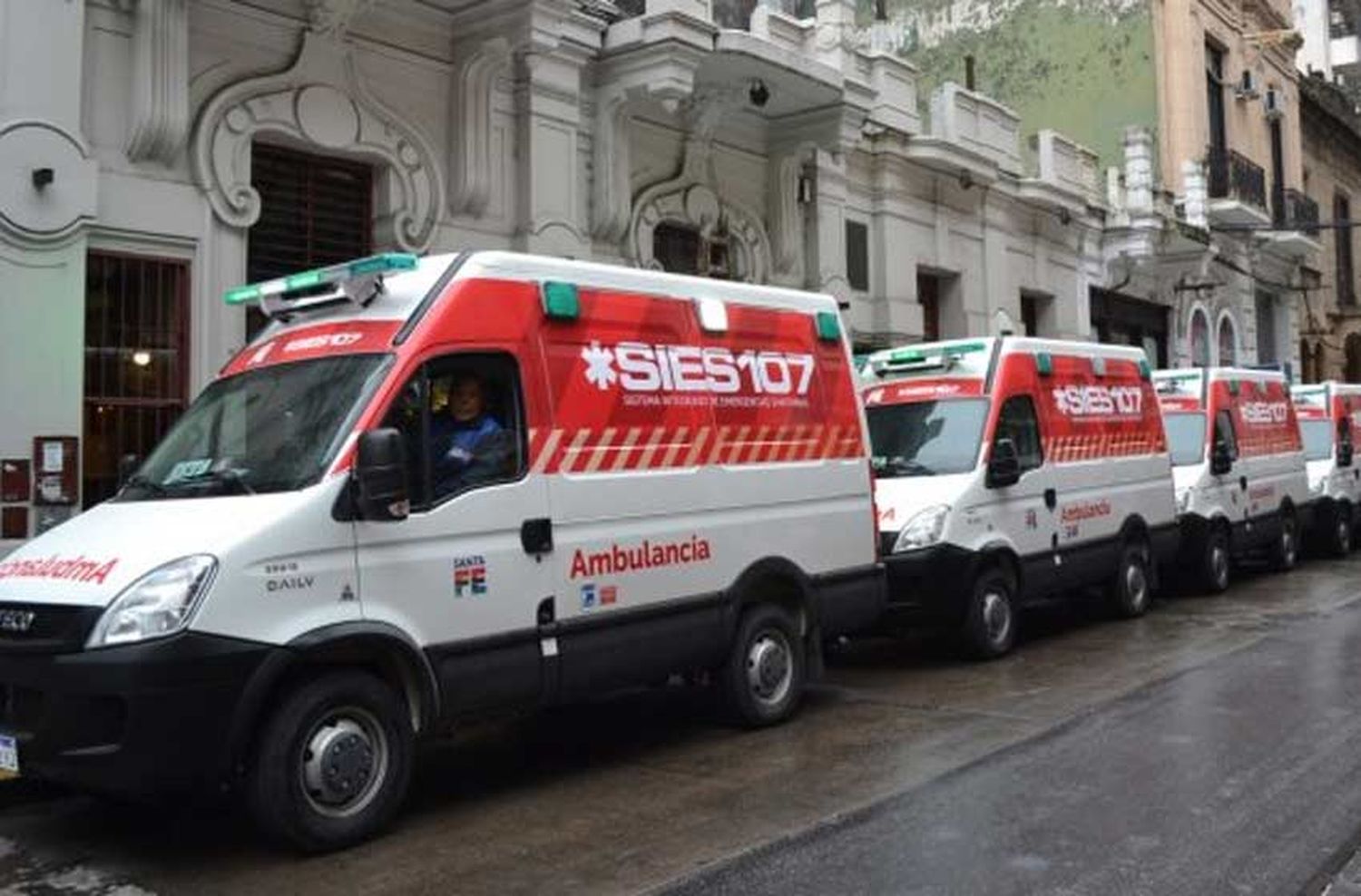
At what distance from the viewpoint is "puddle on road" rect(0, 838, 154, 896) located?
5.27 meters

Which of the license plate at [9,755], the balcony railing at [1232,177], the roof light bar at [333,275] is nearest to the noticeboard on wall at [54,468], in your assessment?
the roof light bar at [333,275]

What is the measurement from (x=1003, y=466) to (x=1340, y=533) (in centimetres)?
1062

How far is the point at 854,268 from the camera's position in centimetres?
1841

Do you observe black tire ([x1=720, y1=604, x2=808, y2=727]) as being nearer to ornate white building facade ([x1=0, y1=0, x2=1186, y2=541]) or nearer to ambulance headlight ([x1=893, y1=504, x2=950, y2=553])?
ambulance headlight ([x1=893, y1=504, x2=950, y2=553])

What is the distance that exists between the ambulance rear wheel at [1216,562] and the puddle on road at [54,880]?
39.3 ft

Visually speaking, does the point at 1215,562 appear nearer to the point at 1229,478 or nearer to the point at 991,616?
the point at 1229,478

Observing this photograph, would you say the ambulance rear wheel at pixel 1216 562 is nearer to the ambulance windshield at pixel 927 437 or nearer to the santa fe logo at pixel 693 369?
the ambulance windshield at pixel 927 437

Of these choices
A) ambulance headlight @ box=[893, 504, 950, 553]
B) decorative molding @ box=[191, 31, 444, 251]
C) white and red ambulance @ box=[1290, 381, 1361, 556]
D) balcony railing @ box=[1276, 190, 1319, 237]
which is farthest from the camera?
balcony railing @ box=[1276, 190, 1319, 237]

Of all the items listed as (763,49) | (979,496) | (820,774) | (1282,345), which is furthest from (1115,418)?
(1282,345)

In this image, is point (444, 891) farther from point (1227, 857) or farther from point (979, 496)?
point (979, 496)

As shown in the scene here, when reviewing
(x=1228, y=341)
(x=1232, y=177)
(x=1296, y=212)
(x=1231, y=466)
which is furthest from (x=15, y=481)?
(x=1296, y=212)

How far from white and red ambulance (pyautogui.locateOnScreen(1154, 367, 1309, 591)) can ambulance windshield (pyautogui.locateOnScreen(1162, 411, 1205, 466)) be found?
0.01 metres

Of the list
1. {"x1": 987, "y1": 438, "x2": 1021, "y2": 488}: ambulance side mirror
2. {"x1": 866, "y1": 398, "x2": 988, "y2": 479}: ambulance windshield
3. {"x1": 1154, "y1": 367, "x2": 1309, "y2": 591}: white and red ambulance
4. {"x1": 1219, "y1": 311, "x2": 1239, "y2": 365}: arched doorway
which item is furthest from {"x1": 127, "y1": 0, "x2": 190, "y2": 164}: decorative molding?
{"x1": 1219, "y1": 311, "x2": 1239, "y2": 365}: arched doorway

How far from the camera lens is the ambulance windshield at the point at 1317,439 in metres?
19.0
